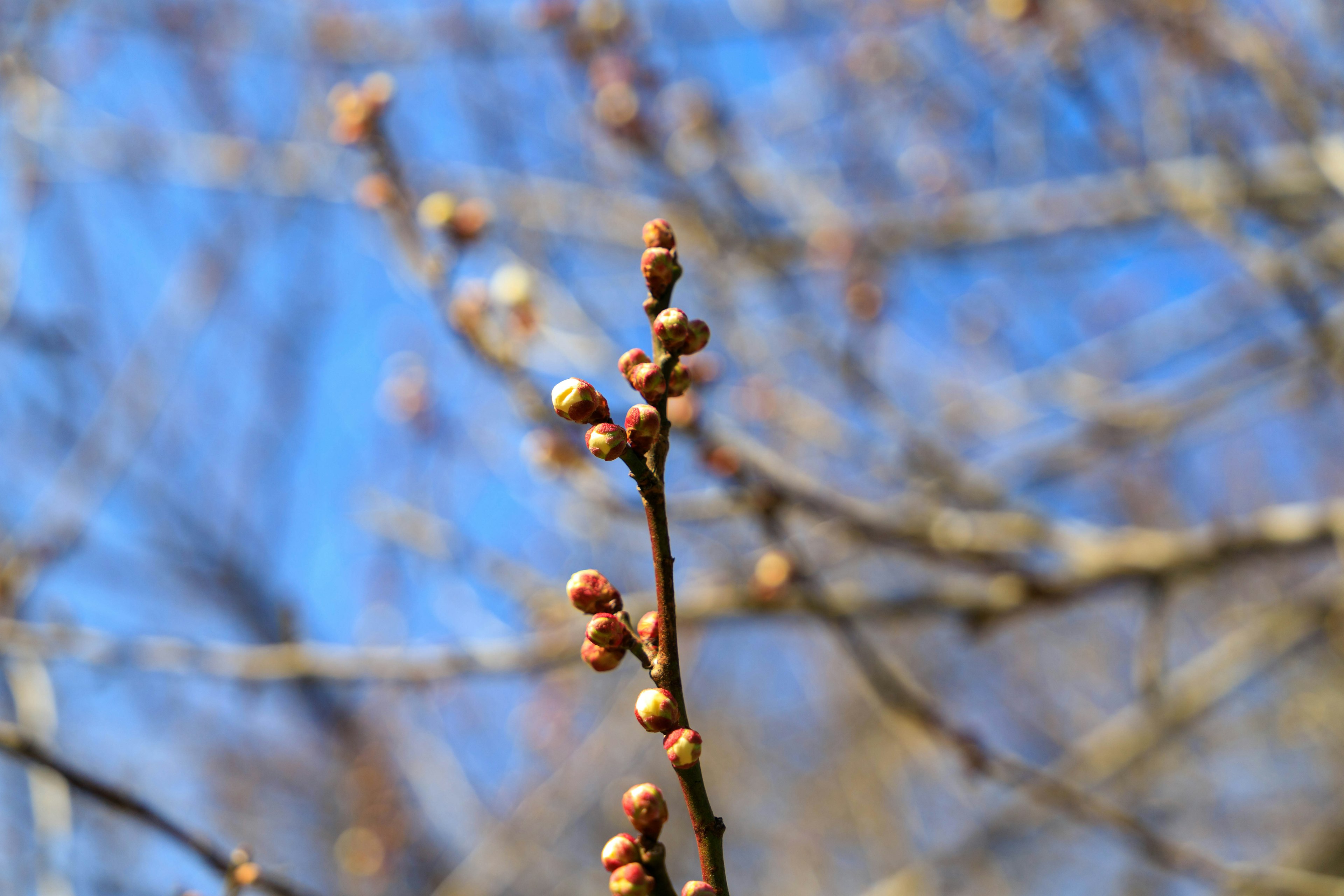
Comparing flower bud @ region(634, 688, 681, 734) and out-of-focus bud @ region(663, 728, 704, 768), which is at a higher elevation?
flower bud @ region(634, 688, 681, 734)

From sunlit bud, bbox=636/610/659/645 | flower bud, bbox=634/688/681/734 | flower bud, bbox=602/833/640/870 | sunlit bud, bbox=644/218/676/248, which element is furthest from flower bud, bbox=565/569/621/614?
sunlit bud, bbox=644/218/676/248

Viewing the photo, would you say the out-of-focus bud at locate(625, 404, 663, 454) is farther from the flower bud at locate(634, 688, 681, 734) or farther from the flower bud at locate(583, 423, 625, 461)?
the flower bud at locate(634, 688, 681, 734)

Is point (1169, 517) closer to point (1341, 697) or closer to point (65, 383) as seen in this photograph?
point (1341, 697)

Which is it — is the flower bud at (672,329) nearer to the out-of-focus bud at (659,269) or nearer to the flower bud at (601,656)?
the out-of-focus bud at (659,269)

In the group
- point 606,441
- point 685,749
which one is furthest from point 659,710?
point 606,441

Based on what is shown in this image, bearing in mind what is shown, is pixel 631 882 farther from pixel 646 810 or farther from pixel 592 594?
pixel 592 594

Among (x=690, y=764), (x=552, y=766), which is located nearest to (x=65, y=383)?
(x=552, y=766)
